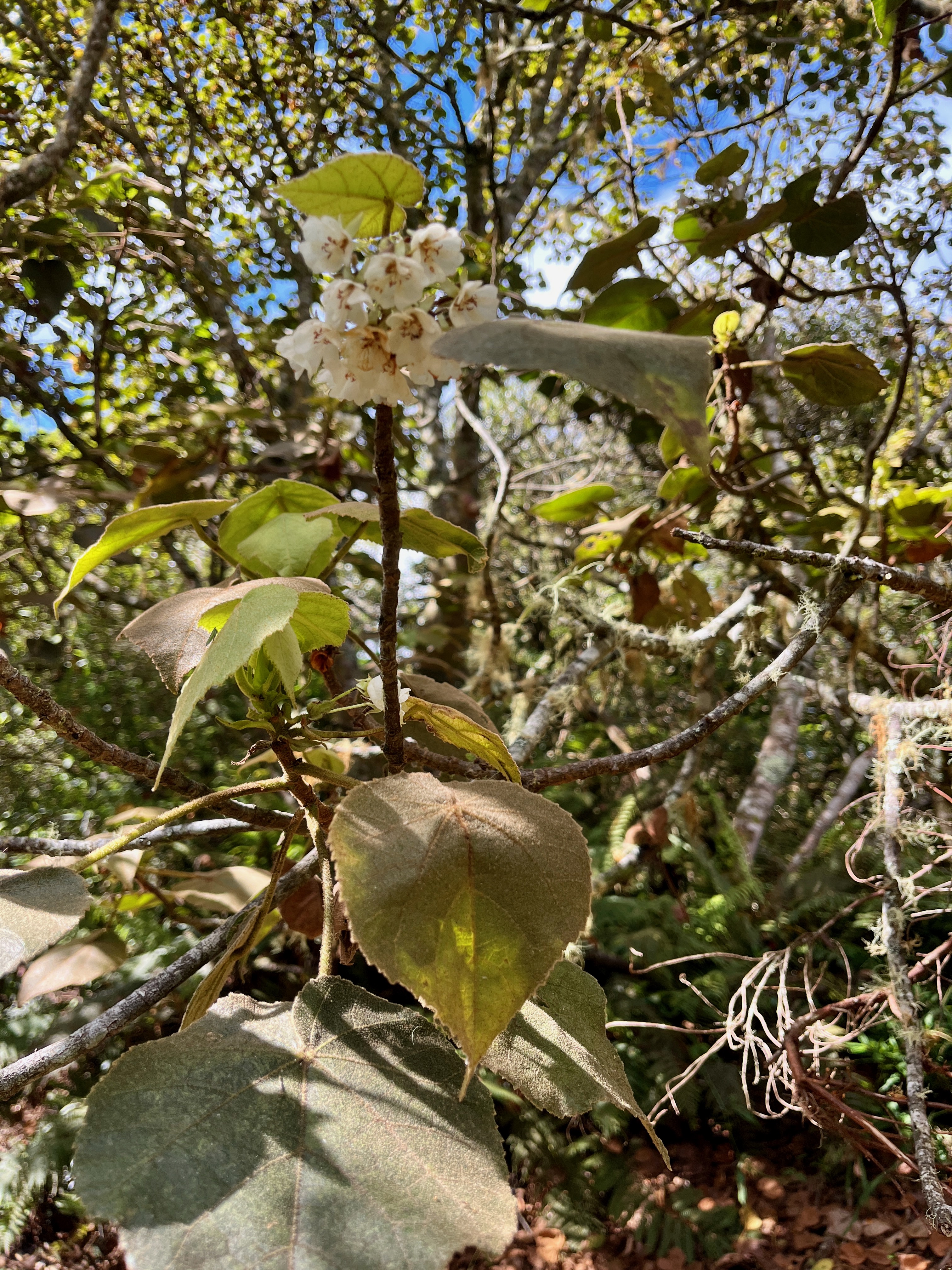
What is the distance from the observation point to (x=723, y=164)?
1.14 metres

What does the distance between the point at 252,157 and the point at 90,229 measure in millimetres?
2089

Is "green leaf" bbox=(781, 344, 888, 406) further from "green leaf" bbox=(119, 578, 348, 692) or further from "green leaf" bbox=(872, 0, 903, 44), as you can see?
"green leaf" bbox=(119, 578, 348, 692)

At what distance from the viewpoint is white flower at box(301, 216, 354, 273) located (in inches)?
17.1

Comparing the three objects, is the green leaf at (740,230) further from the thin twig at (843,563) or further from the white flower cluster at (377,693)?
the white flower cluster at (377,693)

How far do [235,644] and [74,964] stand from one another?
0.92 metres

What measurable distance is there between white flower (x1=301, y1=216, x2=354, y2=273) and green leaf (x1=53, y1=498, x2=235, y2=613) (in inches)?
9.6

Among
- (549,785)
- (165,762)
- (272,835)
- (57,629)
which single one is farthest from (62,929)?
(57,629)

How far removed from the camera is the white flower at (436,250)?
426mm

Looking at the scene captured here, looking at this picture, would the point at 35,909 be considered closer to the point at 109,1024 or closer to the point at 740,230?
the point at 109,1024

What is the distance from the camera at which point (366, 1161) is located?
39 centimetres

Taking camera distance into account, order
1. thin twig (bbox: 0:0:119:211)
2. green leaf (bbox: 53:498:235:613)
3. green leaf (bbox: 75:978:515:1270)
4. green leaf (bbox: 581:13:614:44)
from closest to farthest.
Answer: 1. green leaf (bbox: 75:978:515:1270)
2. green leaf (bbox: 53:498:235:613)
3. thin twig (bbox: 0:0:119:211)
4. green leaf (bbox: 581:13:614:44)

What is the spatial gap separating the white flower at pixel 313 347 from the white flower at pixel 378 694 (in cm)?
23

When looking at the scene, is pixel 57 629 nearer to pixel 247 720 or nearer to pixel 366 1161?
pixel 247 720

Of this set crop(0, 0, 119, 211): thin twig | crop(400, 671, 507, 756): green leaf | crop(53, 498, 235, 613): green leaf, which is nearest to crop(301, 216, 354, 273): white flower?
crop(53, 498, 235, 613): green leaf
